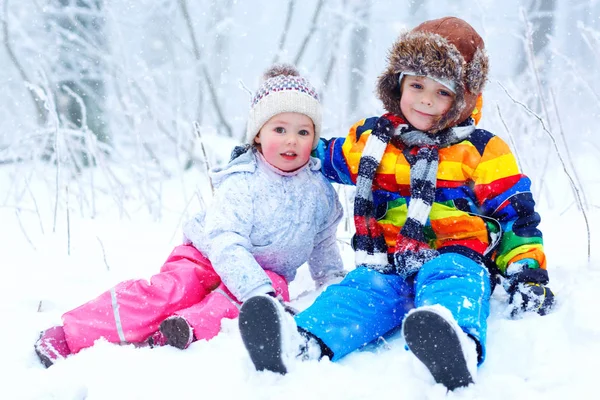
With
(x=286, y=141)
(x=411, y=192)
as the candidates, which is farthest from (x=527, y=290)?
(x=286, y=141)

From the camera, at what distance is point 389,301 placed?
1.69 m

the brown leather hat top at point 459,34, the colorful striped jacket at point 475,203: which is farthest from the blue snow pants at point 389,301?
the brown leather hat top at point 459,34

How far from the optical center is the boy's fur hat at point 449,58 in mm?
1762

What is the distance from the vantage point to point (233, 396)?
4.09 feet

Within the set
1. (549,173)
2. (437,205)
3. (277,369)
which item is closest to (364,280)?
(437,205)

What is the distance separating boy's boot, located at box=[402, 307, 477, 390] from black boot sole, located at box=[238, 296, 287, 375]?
32 centimetres

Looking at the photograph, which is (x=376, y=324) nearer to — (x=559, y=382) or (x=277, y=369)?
(x=277, y=369)

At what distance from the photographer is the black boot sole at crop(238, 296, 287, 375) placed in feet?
4.29

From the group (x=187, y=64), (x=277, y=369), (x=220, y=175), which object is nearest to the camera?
(x=277, y=369)

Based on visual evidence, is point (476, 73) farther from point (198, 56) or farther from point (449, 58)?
point (198, 56)

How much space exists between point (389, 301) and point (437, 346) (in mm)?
483

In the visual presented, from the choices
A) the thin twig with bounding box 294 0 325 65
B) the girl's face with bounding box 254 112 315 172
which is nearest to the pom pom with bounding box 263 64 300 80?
the girl's face with bounding box 254 112 315 172

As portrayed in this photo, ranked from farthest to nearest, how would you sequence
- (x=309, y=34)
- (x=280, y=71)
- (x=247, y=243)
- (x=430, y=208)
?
(x=309, y=34)
(x=280, y=71)
(x=247, y=243)
(x=430, y=208)

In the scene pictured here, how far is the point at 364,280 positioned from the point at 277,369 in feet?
1.70
